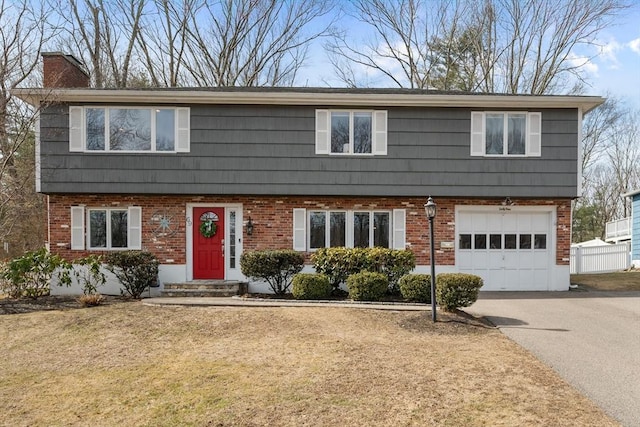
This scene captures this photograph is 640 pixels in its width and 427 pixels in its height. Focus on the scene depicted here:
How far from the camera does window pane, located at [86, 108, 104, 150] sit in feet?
37.1

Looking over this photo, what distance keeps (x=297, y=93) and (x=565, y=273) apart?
8622mm

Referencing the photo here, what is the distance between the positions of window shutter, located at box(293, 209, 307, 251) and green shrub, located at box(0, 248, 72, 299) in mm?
5372

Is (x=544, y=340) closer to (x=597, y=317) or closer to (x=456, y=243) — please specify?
(x=597, y=317)

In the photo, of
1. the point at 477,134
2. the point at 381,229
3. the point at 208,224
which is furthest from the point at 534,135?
the point at 208,224

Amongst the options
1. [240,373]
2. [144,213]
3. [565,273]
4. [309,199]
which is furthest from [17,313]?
[565,273]

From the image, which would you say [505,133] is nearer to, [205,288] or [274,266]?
[274,266]

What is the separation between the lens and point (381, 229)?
11.9 meters

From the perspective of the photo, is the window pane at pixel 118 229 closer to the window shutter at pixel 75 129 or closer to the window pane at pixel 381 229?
the window shutter at pixel 75 129

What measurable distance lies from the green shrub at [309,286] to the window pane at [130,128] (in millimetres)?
5256

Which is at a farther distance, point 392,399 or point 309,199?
point 309,199

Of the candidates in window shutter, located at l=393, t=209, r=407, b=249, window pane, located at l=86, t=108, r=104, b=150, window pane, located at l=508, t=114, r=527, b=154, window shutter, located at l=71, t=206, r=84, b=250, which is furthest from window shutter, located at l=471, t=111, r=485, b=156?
window shutter, located at l=71, t=206, r=84, b=250

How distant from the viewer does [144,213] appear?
37.9 feet

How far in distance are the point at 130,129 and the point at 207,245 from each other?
3.56 m

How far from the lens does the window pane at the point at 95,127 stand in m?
11.3
